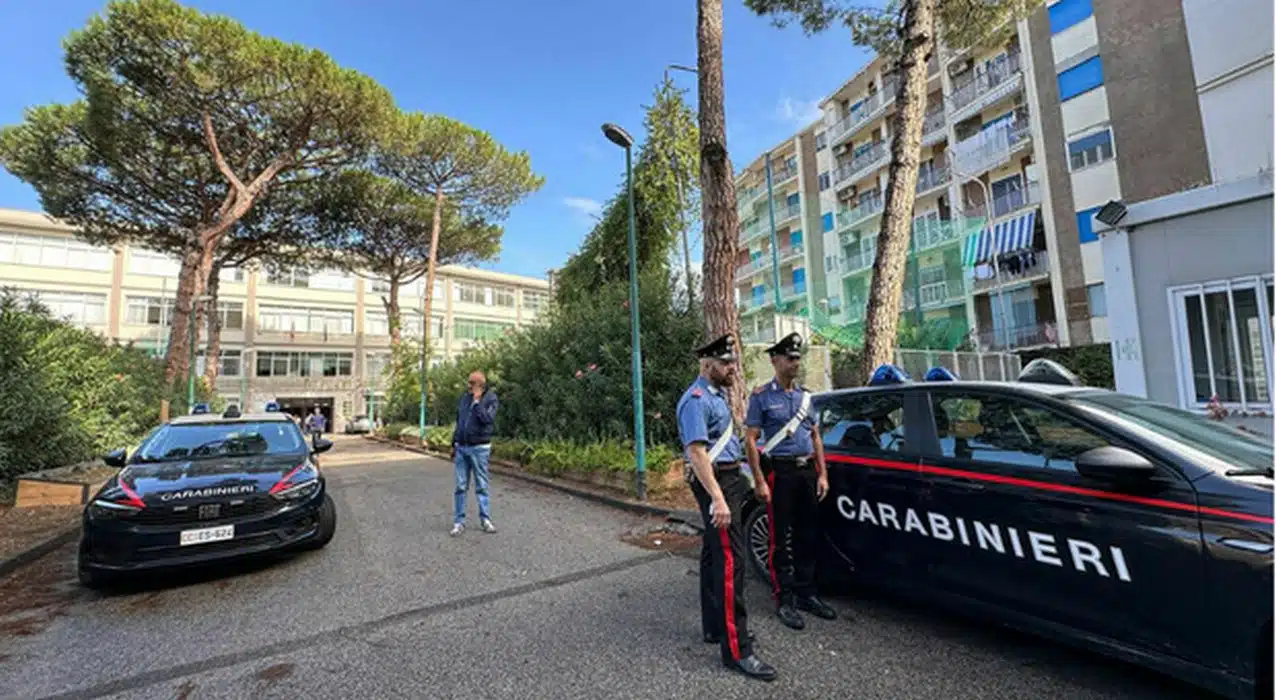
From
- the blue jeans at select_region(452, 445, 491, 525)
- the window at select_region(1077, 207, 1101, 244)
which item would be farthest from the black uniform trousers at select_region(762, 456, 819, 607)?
the window at select_region(1077, 207, 1101, 244)

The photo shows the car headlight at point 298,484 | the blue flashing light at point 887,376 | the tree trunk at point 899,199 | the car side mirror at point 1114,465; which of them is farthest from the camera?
the tree trunk at point 899,199

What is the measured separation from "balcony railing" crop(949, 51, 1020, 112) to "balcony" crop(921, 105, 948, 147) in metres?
0.91

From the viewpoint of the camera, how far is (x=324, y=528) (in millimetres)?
5730

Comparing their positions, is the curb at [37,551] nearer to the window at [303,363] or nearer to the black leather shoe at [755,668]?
the black leather shoe at [755,668]

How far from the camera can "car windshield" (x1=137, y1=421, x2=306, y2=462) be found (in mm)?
5867

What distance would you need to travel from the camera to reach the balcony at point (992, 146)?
87.6 ft

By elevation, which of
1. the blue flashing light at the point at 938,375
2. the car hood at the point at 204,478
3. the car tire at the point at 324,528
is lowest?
the car tire at the point at 324,528

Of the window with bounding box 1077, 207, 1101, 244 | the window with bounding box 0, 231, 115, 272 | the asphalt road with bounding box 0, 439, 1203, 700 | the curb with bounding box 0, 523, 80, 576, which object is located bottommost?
the asphalt road with bounding box 0, 439, 1203, 700

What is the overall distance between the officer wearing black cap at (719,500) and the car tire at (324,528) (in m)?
4.06

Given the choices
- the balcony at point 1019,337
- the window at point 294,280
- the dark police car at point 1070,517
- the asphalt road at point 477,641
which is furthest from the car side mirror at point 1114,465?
the window at point 294,280

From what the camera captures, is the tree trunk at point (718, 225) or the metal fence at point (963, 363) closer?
the tree trunk at point (718, 225)

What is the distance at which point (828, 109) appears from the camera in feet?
127

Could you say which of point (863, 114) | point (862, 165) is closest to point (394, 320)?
point (862, 165)

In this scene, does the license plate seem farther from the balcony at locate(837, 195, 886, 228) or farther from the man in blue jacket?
the balcony at locate(837, 195, 886, 228)
